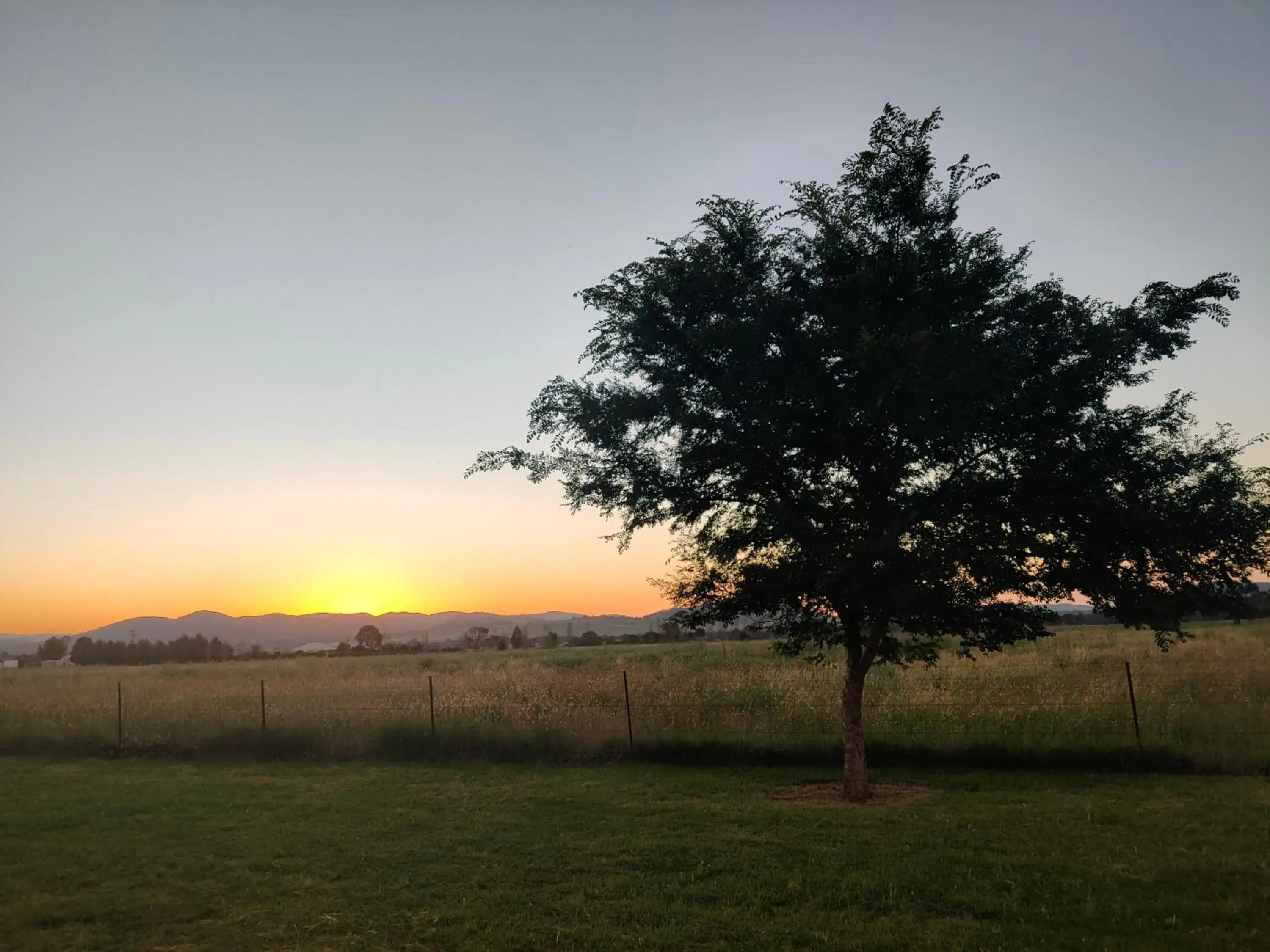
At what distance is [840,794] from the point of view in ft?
42.6

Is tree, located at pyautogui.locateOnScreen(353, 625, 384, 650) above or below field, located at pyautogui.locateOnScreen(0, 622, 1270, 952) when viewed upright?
below

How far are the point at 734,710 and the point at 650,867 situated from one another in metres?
9.17

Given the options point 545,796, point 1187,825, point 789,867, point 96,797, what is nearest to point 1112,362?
point 1187,825

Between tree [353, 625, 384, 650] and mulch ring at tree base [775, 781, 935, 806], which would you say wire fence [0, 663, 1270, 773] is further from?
tree [353, 625, 384, 650]

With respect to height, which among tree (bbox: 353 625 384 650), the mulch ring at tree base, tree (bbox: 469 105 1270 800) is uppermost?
tree (bbox: 469 105 1270 800)

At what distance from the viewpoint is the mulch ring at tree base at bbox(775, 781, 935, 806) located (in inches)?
484

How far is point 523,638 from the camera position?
385 feet

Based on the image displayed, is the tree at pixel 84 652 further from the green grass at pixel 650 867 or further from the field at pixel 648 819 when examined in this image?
the green grass at pixel 650 867

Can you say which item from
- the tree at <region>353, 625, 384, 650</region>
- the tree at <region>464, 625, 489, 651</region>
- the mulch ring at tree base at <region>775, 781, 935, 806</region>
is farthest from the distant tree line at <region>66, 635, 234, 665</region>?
the mulch ring at tree base at <region>775, 781, 935, 806</region>

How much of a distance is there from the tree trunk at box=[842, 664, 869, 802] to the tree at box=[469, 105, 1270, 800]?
0.04 meters

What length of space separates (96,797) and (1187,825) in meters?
16.4

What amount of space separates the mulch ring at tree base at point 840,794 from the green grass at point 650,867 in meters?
0.35

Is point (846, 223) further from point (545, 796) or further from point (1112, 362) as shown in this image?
point (545, 796)

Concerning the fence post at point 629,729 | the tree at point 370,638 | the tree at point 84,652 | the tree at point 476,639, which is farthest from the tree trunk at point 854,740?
the tree at point 84,652
